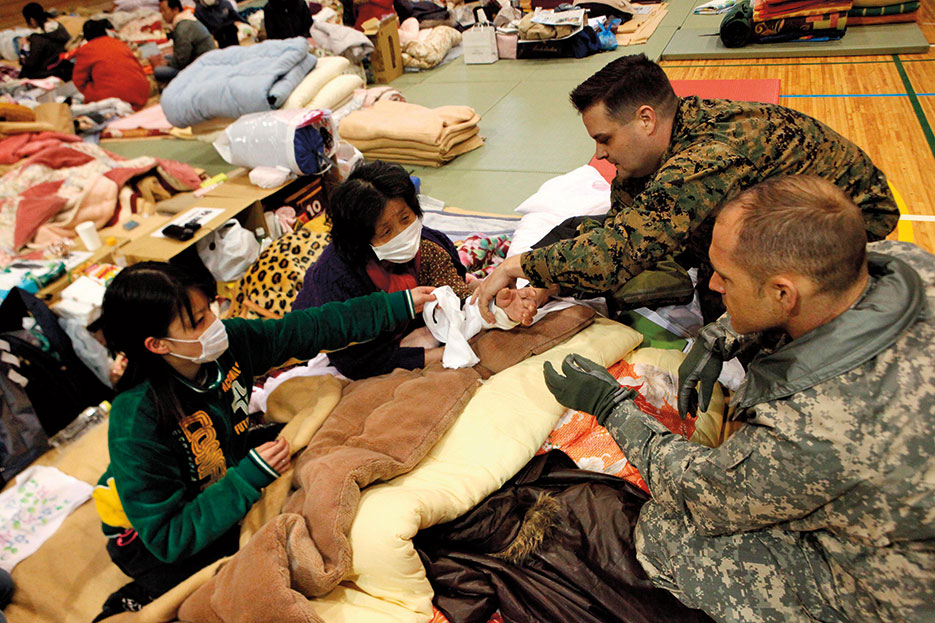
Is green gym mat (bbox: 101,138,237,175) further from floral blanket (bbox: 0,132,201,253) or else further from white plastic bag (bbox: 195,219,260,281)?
white plastic bag (bbox: 195,219,260,281)

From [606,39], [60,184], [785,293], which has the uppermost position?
[785,293]

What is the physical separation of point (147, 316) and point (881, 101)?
518 cm

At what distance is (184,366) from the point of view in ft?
5.33

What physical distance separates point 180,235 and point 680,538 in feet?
9.26

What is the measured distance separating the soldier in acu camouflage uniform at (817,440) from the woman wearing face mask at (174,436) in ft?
3.57

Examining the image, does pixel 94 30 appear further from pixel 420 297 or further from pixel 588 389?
pixel 588 389

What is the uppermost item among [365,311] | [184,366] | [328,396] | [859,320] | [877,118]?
[859,320]

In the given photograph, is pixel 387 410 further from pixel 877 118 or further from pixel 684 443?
pixel 877 118

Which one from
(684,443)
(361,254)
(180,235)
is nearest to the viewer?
(684,443)

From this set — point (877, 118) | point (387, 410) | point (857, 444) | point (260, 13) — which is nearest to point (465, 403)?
point (387, 410)

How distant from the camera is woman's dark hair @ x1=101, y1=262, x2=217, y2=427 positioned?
143cm

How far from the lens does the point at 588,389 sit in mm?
1574

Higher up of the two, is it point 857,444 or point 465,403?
point 857,444

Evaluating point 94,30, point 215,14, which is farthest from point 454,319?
point 94,30
